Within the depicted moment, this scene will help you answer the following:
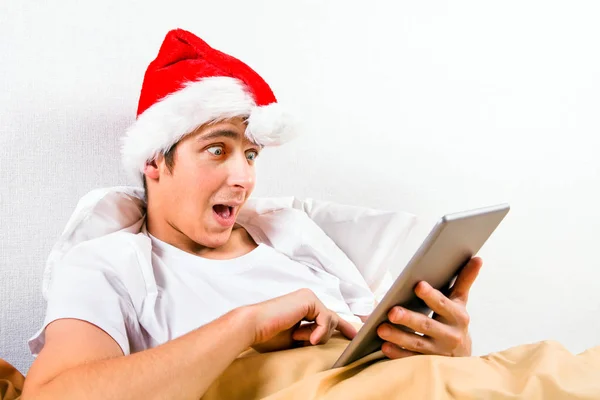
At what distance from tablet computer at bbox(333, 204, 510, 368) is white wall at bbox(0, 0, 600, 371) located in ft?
2.32

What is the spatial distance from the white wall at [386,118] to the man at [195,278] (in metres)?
0.20

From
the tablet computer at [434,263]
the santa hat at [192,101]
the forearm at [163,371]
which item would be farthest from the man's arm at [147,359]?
the santa hat at [192,101]

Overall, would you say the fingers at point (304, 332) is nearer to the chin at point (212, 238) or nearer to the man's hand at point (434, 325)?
the man's hand at point (434, 325)

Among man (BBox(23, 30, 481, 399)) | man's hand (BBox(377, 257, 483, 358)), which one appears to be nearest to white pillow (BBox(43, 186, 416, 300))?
man (BBox(23, 30, 481, 399))

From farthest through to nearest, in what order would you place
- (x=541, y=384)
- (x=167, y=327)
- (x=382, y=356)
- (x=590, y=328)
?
A: (x=590, y=328) < (x=167, y=327) < (x=382, y=356) < (x=541, y=384)

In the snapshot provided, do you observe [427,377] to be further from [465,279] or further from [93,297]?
[93,297]

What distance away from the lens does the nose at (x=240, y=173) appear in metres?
1.25

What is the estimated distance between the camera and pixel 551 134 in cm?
200

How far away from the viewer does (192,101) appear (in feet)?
4.02

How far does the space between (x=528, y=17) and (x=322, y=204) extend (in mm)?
964

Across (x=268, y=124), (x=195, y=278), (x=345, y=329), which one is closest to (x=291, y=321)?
(x=345, y=329)

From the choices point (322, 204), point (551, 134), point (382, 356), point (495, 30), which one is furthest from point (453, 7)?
point (382, 356)

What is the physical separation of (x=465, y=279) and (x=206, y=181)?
528 millimetres

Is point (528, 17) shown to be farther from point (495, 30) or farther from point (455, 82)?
point (455, 82)
